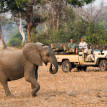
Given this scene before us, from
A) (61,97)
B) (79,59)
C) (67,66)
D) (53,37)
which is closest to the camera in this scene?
(61,97)

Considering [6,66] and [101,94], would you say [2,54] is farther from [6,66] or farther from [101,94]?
[101,94]

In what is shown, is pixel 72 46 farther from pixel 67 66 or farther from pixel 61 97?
pixel 61 97

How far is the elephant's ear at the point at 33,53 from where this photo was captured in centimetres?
932

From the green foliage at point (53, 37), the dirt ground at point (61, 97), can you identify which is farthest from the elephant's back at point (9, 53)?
the green foliage at point (53, 37)

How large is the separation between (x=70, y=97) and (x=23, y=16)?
31.2 m

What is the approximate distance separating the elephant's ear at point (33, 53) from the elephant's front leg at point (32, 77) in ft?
0.65

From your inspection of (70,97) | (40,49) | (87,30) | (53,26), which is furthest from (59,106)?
(53,26)

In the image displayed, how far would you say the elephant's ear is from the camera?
9.32m

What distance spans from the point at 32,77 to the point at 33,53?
0.68m

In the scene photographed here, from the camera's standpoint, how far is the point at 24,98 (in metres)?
9.15

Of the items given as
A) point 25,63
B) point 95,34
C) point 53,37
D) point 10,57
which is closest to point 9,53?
point 10,57

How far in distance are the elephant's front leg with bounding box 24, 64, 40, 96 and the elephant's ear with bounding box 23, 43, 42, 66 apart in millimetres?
198

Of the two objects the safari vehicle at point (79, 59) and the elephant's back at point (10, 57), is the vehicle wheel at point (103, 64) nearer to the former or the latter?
the safari vehicle at point (79, 59)

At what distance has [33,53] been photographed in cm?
938
